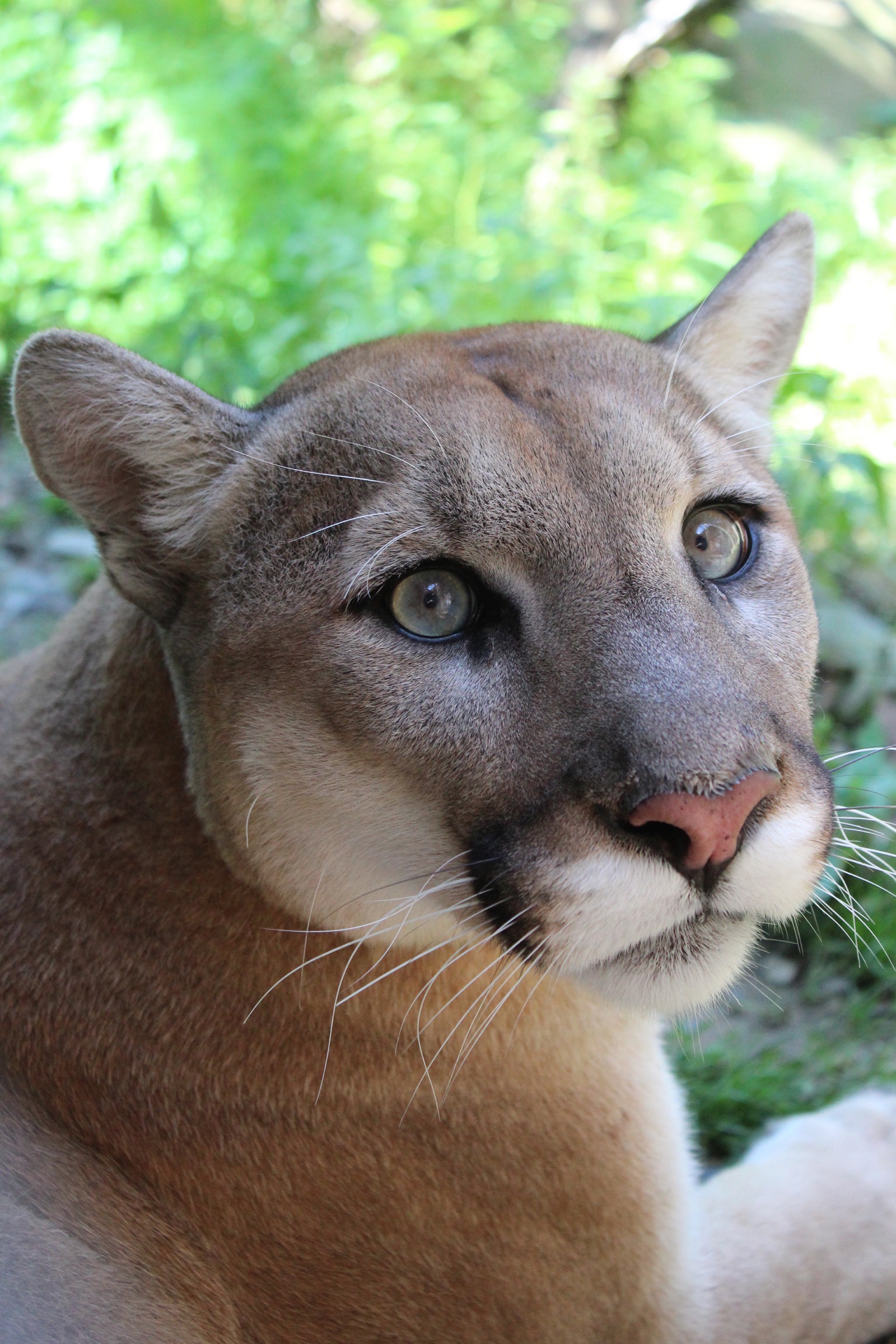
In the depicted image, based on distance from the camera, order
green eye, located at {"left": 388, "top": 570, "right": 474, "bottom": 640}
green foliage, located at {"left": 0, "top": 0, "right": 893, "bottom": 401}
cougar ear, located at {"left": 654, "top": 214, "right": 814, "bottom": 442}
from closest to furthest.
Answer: green eye, located at {"left": 388, "top": 570, "right": 474, "bottom": 640} → cougar ear, located at {"left": 654, "top": 214, "right": 814, "bottom": 442} → green foliage, located at {"left": 0, "top": 0, "right": 893, "bottom": 401}

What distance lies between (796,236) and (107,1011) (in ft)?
7.21

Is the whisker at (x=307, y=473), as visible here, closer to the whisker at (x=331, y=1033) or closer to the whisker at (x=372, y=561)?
the whisker at (x=372, y=561)

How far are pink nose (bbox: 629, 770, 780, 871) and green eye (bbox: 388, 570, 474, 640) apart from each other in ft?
1.65

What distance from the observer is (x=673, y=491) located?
2.18 metres

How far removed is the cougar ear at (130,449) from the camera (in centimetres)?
222

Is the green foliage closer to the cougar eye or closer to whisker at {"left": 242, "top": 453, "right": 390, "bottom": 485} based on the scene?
whisker at {"left": 242, "top": 453, "right": 390, "bottom": 485}

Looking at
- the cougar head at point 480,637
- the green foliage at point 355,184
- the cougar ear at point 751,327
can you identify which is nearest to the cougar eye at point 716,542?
the cougar head at point 480,637

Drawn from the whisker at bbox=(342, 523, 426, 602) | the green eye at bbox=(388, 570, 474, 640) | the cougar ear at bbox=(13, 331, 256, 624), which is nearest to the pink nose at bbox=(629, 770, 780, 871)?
the green eye at bbox=(388, 570, 474, 640)

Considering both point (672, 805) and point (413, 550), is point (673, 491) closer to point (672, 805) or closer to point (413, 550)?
point (413, 550)

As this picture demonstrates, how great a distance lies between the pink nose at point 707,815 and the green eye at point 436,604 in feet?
1.65

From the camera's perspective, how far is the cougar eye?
2.27 meters

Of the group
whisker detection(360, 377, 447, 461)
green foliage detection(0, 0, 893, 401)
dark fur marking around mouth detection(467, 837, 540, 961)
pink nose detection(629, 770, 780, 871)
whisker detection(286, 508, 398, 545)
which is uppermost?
whisker detection(360, 377, 447, 461)

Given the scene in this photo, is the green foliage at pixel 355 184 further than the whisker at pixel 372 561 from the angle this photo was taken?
Yes

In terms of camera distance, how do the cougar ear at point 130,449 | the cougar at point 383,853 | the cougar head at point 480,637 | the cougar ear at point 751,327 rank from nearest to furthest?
the cougar head at point 480,637, the cougar at point 383,853, the cougar ear at point 130,449, the cougar ear at point 751,327
